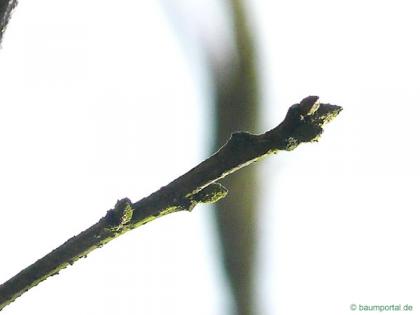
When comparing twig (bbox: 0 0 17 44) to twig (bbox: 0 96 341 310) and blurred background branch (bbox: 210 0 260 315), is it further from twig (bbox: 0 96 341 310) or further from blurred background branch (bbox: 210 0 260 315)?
blurred background branch (bbox: 210 0 260 315)

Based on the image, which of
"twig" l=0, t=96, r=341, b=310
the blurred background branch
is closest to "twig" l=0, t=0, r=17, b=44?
"twig" l=0, t=96, r=341, b=310

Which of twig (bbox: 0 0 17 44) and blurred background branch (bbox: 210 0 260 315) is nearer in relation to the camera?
twig (bbox: 0 0 17 44)

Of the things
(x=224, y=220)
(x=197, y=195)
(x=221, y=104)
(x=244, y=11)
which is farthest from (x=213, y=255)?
(x=197, y=195)

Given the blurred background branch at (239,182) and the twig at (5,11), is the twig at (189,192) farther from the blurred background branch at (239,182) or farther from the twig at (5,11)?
the blurred background branch at (239,182)

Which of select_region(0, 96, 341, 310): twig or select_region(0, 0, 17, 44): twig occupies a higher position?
select_region(0, 0, 17, 44): twig

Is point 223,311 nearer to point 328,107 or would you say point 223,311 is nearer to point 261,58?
point 261,58

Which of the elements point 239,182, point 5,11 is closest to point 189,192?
point 5,11
